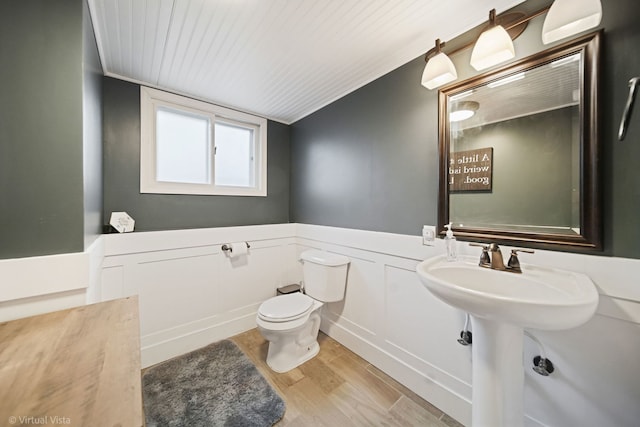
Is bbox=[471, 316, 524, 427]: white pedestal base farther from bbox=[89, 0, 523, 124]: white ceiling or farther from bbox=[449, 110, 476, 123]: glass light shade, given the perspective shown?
bbox=[89, 0, 523, 124]: white ceiling

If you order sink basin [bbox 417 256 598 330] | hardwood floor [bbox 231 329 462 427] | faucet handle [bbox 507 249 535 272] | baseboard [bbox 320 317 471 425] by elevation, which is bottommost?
hardwood floor [bbox 231 329 462 427]

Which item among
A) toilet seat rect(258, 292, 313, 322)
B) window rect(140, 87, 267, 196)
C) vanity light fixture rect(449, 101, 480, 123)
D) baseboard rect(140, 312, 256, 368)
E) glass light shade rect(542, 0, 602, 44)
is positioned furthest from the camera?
window rect(140, 87, 267, 196)

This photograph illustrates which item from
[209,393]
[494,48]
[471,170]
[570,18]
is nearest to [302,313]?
[209,393]

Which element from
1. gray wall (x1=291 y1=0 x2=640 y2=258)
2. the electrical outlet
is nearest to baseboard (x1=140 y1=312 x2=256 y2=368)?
gray wall (x1=291 y1=0 x2=640 y2=258)

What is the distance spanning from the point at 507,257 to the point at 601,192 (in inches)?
16.7

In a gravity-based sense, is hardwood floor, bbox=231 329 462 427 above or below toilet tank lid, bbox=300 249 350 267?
below

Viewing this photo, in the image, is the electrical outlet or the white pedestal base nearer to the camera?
the white pedestal base

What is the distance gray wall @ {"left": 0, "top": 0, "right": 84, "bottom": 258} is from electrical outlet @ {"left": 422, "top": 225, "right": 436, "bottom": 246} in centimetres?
175

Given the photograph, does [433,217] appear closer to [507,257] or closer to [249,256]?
[507,257]

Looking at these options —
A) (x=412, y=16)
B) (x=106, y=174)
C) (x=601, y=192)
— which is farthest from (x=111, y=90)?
(x=601, y=192)

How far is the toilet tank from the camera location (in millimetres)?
1910

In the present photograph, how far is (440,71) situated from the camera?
4.08 feet

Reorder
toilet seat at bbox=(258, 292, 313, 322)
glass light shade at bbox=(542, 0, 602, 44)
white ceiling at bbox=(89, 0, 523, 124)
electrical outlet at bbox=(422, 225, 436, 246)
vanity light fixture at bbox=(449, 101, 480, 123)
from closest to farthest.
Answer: glass light shade at bbox=(542, 0, 602, 44), white ceiling at bbox=(89, 0, 523, 124), vanity light fixture at bbox=(449, 101, 480, 123), electrical outlet at bbox=(422, 225, 436, 246), toilet seat at bbox=(258, 292, 313, 322)

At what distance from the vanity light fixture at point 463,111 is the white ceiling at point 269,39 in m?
0.31
